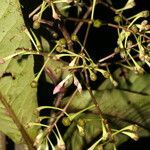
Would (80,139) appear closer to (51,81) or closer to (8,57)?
(51,81)

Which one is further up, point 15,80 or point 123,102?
point 15,80

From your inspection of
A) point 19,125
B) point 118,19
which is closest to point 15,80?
point 19,125

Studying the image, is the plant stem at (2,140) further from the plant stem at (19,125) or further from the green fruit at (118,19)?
the green fruit at (118,19)

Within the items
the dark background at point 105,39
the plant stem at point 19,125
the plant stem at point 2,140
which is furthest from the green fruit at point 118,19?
the plant stem at point 2,140

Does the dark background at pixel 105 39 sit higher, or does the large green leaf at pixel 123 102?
the dark background at pixel 105 39

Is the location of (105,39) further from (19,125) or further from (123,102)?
(19,125)

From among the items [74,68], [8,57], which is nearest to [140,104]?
[74,68]

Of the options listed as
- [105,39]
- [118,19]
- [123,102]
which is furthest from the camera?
[105,39]
